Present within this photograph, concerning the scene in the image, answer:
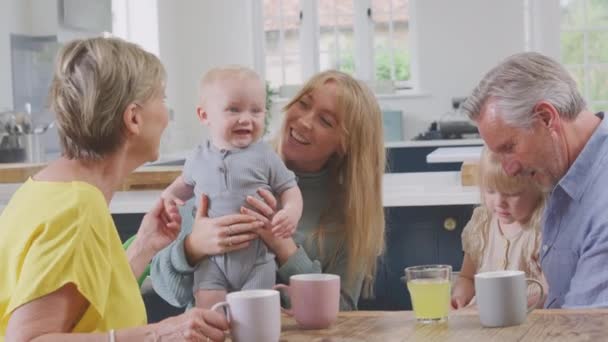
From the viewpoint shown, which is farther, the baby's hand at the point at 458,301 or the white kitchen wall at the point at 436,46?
the white kitchen wall at the point at 436,46

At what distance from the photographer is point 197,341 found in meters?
1.51

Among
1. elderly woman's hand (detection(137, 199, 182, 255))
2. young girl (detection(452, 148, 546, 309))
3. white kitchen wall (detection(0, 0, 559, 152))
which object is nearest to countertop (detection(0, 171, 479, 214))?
young girl (detection(452, 148, 546, 309))

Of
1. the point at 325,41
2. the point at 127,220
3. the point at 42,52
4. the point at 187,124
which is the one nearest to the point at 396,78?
the point at 325,41

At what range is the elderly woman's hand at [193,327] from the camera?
4.83 feet

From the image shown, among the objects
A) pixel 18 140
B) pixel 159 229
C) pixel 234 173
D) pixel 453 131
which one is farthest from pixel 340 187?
pixel 453 131

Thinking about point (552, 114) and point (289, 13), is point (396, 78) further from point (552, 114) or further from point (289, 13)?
point (552, 114)

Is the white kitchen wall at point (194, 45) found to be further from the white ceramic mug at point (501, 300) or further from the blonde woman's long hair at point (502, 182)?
the white ceramic mug at point (501, 300)

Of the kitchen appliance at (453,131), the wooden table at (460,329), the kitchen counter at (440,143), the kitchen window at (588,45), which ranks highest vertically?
the kitchen window at (588,45)

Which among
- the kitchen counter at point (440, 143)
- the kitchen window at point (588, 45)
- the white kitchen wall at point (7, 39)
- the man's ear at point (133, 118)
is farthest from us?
the kitchen window at point (588, 45)

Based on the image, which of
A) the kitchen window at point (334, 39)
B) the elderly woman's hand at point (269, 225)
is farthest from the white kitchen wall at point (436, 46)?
the elderly woman's hand at point (269, 225)

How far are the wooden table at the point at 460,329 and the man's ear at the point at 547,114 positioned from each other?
415 mm

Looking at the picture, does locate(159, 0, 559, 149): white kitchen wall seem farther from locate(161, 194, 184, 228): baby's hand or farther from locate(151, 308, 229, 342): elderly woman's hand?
locate(151, 308, 229, 342): elderly woman's hand

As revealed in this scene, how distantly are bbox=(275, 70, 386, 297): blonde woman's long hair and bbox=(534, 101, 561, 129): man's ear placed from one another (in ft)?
1.56

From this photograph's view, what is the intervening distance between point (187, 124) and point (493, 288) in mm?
6545
